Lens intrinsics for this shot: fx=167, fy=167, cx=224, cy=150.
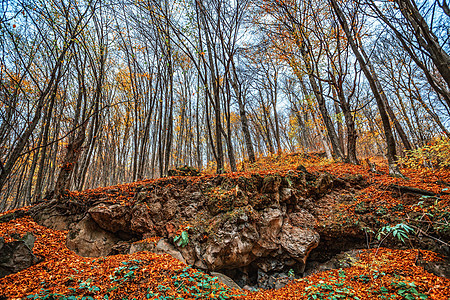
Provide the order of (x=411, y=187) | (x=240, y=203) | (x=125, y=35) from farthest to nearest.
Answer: (x=125, y=35), (x=240, y=203), (x=411, y=187)

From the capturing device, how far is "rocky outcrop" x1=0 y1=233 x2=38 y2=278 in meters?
3.00

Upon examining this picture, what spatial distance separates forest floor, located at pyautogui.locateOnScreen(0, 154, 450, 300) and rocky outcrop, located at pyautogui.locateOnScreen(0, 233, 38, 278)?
0.11 meters

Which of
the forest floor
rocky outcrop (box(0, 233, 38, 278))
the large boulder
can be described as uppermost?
the large boulder

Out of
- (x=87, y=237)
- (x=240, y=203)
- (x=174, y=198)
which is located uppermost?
(x=174, y=198)

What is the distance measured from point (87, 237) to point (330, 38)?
11.1m

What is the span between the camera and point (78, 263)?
339 centimetres

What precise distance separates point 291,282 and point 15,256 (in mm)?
5774

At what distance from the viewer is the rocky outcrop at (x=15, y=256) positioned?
3001 mm

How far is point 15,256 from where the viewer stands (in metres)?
3.14

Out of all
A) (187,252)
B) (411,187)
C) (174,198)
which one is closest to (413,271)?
(411,187)

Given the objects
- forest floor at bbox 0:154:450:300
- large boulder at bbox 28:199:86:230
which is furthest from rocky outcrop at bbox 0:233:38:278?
large boulder at bbox 28:199:86:230

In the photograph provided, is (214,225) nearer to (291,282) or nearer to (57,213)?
(291,282)

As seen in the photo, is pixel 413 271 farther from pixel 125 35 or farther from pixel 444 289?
pixel 125 35

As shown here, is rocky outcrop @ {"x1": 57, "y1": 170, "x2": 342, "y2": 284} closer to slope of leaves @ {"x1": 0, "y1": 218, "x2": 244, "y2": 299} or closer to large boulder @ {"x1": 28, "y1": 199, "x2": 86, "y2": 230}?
large boulder @ {"x1": 28, "y1": 199, "x2": 86, "y2": 230}
